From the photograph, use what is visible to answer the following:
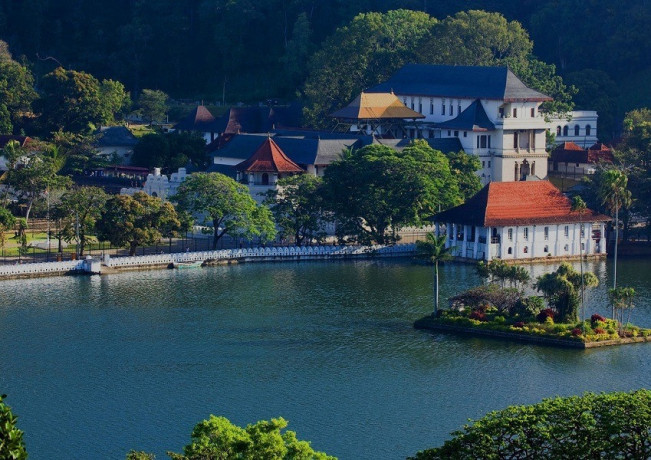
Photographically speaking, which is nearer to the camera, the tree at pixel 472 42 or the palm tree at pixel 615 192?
the palm tree at pixel 615 192

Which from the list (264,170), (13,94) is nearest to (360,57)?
(13,94)

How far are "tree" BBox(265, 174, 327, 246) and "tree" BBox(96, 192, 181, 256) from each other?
626cm

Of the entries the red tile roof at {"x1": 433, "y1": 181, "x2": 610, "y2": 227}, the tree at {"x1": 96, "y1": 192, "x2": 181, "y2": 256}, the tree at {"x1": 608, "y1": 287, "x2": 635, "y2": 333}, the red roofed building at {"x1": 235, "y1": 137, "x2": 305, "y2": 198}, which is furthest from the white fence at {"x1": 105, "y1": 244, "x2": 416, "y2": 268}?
the tree at {"x1": 608, "y1": 287, "x2": 635, "y2": 333}

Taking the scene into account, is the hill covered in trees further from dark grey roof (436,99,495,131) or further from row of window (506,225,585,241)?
row of window (506,225,585,241)

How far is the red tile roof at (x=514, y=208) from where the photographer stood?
287 ft

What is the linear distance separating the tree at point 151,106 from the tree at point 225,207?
4334 cm

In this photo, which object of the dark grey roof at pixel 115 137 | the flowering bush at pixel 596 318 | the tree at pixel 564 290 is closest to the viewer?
the flowering bush at pixel 596 318

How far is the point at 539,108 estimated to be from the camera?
118 m

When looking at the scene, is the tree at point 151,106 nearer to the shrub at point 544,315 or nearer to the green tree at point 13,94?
the green tree at point 13,94

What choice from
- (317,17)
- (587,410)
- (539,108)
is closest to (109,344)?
(587,410)

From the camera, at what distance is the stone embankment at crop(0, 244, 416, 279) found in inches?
3241

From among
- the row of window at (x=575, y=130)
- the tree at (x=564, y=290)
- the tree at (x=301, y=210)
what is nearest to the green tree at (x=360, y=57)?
the row of window at (x=575, y=130)

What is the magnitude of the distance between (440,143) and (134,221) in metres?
26.0

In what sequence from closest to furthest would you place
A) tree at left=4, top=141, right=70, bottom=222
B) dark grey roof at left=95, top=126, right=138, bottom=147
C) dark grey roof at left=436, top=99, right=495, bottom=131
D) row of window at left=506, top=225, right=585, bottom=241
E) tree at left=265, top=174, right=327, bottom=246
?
1. row of window at left=506, top=225, right=585, bottom=241
2. tree at left=265, top=174, right=327, bottom=246
3. tree at left=4, top=141, right=70, bottom=222
4. dark grey roof at left=436, top=99, right=495, bottom=131
5. dark grey roof at left=95, top=126, right=138, bottom=147
